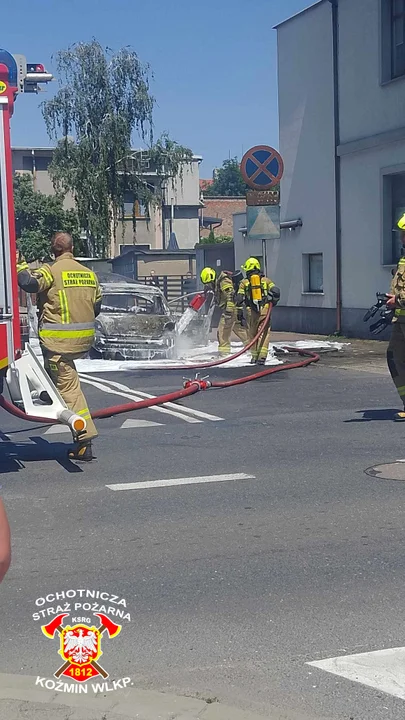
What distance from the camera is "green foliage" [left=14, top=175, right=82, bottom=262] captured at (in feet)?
130

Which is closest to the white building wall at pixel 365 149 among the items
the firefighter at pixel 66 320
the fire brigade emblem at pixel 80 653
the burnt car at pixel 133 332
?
the burnt car at pixel 133 332


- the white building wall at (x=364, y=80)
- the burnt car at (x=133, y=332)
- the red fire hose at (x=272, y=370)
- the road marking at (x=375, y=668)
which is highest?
the white building wall at (x=364, y=80)

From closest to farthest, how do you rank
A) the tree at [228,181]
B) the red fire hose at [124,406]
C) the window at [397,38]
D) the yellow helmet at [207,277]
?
the red fire hose at [124,406] → the yellow helmet at [207,277] → the window at [397,38] → the tree at [228,181]

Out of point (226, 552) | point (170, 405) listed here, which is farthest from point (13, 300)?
point (170, 405)

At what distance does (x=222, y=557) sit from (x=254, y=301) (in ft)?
35.9

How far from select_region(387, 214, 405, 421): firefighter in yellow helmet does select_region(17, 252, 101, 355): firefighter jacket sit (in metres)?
3.29

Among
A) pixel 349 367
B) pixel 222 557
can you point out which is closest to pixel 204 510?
pixel 222 557

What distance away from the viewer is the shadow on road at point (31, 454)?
27.8 feet

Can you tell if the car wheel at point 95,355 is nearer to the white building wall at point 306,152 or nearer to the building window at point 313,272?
the white building wall at point 306,152

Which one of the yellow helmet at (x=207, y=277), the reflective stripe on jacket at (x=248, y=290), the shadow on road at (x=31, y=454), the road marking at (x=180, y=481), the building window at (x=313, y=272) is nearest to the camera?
the road marking at (x=180, y=481)

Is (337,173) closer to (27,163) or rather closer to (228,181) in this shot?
(27,163)

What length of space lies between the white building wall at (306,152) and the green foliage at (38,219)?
14.9m

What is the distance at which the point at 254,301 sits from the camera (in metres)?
16.6

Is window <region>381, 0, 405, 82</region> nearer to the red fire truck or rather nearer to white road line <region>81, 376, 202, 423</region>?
white road line <region>81, 376, 202, 423</region>
